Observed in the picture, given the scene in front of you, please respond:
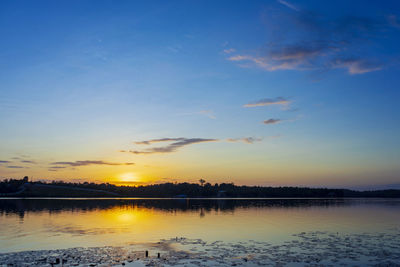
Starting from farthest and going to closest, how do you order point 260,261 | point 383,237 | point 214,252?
point 383,237 → point 214,252 → point 260,261

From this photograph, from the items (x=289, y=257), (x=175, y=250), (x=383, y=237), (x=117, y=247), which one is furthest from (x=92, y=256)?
(x=383, y=237)

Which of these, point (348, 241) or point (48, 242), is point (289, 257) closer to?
point (348, 241)

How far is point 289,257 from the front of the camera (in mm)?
36562

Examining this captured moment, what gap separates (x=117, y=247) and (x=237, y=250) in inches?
564

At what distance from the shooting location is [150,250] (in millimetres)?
40625

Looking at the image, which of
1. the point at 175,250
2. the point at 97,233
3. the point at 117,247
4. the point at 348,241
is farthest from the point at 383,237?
the point at 97,233

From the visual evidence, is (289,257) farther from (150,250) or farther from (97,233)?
(97,233)

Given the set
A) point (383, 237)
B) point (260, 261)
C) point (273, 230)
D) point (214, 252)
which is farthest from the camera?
point (273, 230)

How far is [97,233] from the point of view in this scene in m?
55.8

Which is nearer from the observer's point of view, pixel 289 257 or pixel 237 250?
pixel 289 257

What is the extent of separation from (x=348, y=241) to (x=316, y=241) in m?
4.43

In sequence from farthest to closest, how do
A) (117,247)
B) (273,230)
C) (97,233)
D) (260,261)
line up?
(273,230)
(97,233)
(117,247)
(260,261)

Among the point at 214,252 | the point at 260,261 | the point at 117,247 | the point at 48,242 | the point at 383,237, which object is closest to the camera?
the point at 260,261

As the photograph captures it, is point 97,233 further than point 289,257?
Yes
